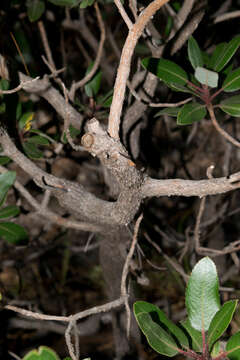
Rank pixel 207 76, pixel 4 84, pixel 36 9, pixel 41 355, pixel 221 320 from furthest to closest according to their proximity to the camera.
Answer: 1. pixel 36 9
2. pixel 4 84
3. pixel 207 76
4. pixel 221 320
5. pixel 41 355

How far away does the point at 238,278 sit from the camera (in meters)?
1.91

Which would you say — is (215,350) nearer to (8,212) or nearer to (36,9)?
(8,212)

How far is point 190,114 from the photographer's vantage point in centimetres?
75

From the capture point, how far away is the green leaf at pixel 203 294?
611mm

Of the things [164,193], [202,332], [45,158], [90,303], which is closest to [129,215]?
[164,193]

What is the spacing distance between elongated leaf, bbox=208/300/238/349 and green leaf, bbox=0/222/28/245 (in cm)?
54

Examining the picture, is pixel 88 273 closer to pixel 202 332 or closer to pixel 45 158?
pixel 45 158

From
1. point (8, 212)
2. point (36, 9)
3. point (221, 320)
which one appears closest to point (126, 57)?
point (221, 320)

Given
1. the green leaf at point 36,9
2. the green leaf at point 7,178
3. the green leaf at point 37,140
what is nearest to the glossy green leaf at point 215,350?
the green leaf at point 7,178

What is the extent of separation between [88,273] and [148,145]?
1.08 meters

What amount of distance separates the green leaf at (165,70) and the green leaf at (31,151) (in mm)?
382

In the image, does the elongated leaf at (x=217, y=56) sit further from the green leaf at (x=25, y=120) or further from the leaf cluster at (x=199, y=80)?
the green leaf at (x=25, y=120)

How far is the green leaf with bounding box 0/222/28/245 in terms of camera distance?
0.92 metres

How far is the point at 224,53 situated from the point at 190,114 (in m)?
0.17
